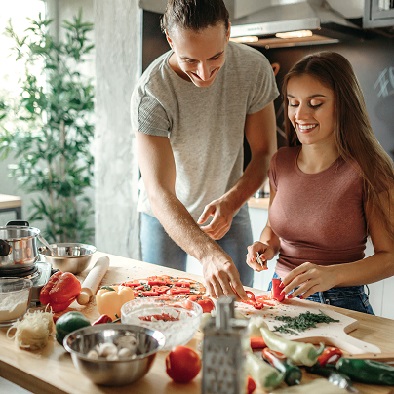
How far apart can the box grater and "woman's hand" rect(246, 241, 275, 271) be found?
0.93 metres

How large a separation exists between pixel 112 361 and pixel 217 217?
3.17ft

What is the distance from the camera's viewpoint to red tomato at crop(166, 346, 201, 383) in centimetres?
118

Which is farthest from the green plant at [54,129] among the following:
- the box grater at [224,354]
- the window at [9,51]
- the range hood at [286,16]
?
the box grater at [224,354]

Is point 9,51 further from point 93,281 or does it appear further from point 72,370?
point 72,370

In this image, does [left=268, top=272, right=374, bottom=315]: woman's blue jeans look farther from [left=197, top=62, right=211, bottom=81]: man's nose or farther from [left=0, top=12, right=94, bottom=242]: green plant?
[left=0, top=12, right=94, bottom=242]: green plant

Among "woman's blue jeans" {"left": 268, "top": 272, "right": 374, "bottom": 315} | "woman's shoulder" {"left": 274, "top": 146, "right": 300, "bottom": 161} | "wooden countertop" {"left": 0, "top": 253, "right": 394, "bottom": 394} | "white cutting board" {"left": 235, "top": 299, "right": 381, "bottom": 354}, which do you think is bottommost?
"woman's blue jeans" {"left": 268, "top": 272, "right": 374, "bottom": 315}

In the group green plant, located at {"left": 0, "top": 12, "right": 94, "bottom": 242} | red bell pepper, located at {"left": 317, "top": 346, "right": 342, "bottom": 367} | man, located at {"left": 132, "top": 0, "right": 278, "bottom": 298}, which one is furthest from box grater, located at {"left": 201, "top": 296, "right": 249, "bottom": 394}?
green plant, located at {"left": 0, "top": 12, "right": 94, "bottom": 242}

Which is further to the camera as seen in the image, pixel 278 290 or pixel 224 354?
pixel 278 290

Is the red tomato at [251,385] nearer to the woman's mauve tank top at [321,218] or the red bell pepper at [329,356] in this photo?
the red bell pepper at [329,356]

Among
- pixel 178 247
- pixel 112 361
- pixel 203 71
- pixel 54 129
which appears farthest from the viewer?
pixel 54 129

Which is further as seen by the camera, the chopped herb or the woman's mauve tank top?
the woman's mauve tank top

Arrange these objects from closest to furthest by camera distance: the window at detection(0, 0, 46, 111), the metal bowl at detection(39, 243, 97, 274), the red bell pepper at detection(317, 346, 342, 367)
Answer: the red bell pepper at detection(317, 346, 342, 367), the metal bowl at detection(39, 243, 97, 274), the window at detection(0, 0, 46, 111)

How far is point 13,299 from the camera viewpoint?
1.48 m

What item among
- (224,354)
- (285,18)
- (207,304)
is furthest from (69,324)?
(285,18)
